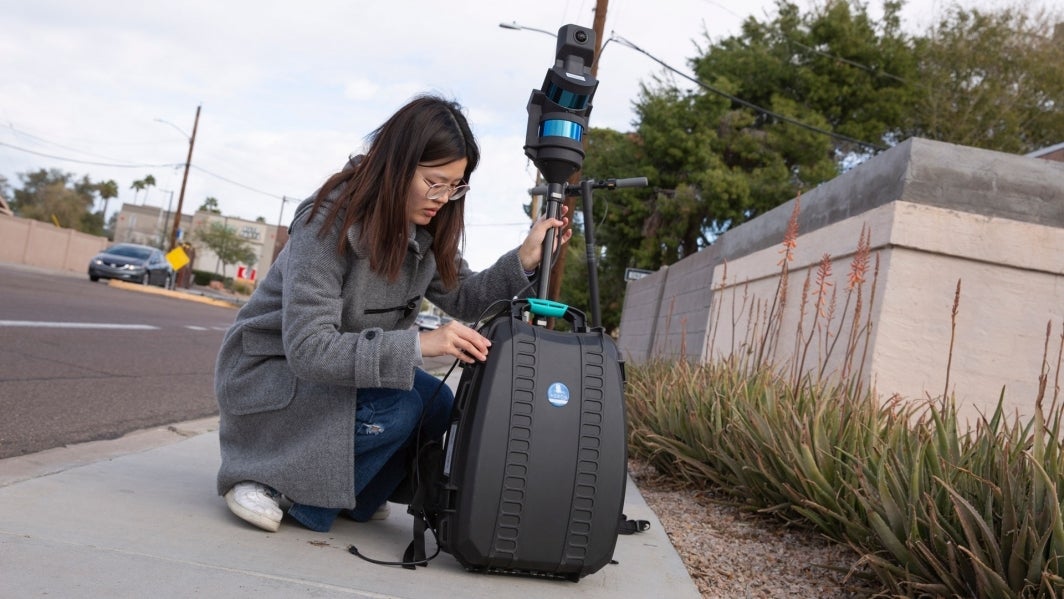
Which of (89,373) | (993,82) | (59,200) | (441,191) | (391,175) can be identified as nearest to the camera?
(391,175)

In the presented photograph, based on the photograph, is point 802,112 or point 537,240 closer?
point 537,240

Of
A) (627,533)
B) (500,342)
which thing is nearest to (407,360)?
(500,342)

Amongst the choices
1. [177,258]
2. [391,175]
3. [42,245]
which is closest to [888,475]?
[391,175]

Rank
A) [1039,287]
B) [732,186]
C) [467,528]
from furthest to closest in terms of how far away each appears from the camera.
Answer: [732,186] < [1039,287] < [467,528]

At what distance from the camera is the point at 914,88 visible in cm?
2920

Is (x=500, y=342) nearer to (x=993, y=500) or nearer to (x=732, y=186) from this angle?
(x=993, y=500)

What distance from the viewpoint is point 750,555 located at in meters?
3.33

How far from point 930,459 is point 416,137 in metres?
1.88

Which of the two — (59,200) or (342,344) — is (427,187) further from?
(59,200)

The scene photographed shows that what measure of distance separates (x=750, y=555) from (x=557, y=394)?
1202 mm

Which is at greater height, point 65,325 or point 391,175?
point 391,175

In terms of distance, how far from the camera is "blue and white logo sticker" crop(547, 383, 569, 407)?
8.46 feet

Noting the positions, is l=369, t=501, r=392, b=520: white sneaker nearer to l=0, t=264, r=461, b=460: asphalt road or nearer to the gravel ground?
the gravel ground

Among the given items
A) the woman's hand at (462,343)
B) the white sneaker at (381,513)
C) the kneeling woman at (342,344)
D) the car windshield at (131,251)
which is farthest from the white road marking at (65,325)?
the car windshield at (131,251)
